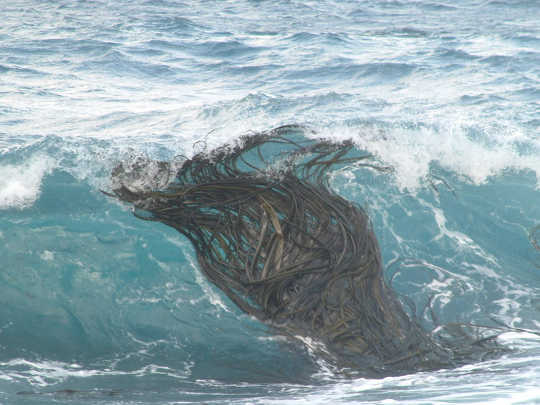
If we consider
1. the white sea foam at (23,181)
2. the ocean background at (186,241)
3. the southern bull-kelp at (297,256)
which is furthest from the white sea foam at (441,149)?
the white sea foam at (23,181)

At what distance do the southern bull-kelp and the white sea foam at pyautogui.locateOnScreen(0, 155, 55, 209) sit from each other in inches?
31.3

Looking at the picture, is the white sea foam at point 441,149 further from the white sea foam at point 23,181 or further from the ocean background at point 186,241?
the white sea foam at point 23,181

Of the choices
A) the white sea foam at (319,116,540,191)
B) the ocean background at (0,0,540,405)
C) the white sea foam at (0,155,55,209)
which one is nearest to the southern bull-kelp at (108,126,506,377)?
the ocean background at (0,0,540,405)

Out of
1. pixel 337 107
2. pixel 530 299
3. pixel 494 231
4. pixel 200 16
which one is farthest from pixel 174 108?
pixel 200 16

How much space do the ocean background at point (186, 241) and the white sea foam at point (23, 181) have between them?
0.02 meters

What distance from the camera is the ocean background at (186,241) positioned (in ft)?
10.9

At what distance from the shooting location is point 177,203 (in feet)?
14.6

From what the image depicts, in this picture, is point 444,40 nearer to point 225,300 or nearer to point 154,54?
Answer: point 154,54

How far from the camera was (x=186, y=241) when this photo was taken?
4445 millimetres

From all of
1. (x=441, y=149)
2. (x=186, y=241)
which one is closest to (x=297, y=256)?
(x=186, y=241)

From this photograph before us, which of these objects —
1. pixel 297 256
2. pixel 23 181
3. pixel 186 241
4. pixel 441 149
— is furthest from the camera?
pixel 441 149

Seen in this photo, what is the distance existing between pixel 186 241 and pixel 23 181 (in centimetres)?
189

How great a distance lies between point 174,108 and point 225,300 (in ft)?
15.3

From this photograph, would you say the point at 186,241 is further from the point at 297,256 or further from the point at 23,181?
the point at 23,181
